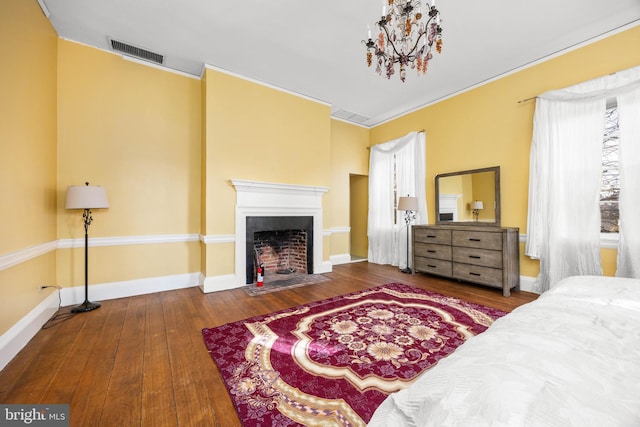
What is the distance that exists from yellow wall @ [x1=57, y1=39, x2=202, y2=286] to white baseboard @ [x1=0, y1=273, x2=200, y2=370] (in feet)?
0.30

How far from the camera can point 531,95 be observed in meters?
3.38

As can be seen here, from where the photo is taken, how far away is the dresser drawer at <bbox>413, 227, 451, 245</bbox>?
3.91 metres

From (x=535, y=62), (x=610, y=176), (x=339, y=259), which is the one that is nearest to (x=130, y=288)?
(x=339, y=259)

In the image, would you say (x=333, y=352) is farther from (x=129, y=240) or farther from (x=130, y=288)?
(x=129, y=240)

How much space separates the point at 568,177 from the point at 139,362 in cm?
468

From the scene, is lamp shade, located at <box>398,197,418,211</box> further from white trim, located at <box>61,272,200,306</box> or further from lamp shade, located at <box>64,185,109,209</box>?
lamp shade, located at <box>64,185,109,209</box>

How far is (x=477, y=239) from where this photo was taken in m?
3.54

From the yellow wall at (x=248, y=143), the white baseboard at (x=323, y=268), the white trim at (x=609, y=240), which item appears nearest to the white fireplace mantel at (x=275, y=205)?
the white baseboard at (x=323, y=268)

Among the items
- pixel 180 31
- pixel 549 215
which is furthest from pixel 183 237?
pixel 549 215

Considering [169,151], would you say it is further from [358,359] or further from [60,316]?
[358,359]

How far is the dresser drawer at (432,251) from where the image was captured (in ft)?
12.8

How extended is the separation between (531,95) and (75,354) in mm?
5555

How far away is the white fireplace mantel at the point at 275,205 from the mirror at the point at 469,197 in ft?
6.69

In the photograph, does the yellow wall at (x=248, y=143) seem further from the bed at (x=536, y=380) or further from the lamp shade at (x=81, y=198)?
the bed at (x=536, y=380)
